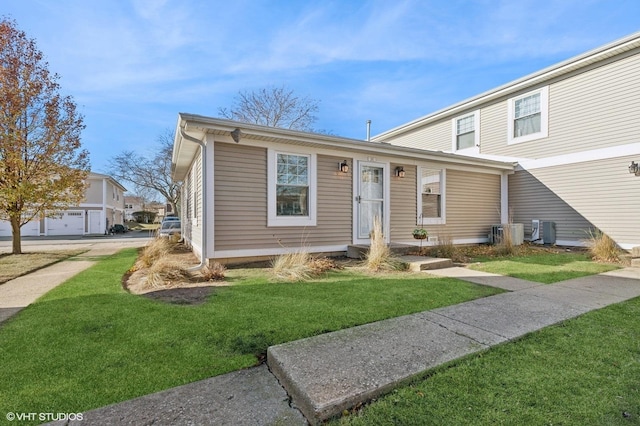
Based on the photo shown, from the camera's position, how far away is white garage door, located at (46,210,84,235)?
22.4 meters

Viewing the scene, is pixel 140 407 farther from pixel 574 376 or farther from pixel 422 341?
pixel 574 376

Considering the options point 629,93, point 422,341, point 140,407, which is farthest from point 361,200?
point 629,93

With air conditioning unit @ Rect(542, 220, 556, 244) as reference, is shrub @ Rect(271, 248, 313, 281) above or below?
below

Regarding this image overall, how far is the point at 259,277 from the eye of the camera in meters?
5.40

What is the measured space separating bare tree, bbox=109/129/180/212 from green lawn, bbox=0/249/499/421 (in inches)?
1036

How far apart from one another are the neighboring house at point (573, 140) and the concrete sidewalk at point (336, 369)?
674 cm

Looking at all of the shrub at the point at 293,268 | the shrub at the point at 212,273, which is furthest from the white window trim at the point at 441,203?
the shrub at the point at 212,273

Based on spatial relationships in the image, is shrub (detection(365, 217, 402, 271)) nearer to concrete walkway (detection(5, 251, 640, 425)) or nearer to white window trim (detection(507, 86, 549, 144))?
concrete walkway (detection(5, 251, 640, 425))

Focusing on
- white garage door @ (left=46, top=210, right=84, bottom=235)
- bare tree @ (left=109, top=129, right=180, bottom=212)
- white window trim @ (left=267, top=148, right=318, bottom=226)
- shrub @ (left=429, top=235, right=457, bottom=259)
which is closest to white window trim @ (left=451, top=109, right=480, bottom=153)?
shrub @ (left=429, top=235, right=457, bottom=259)

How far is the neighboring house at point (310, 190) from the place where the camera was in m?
6.21

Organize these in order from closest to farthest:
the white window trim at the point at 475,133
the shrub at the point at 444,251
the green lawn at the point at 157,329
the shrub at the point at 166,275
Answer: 1. the green lawn at the point at 157,329
2. the shrub at the point at 166,275
3. the shrub at the point at 444,251
4. the white window trim at the point at 475,133

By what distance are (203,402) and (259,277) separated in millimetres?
3518

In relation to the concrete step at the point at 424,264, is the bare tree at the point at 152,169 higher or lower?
higher

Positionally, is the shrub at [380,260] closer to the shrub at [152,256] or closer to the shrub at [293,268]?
the shrub at [293,268]
